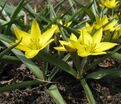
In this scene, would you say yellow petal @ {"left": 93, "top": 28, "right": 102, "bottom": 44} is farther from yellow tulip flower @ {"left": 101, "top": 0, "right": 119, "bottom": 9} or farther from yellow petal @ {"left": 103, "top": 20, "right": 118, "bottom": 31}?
yellow tulip flower @ {"left": 101, "top": 0, "right": 119, "bottom": 9}

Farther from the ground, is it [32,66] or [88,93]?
[32,66]

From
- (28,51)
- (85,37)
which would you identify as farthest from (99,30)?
(28,51)

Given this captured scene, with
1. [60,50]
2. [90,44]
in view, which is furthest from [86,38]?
[60,50]

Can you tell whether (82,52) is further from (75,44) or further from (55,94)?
(55,94)

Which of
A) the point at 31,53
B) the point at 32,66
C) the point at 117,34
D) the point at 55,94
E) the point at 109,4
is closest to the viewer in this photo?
the point at 31,53

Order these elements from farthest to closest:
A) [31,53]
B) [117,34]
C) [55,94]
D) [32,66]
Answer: [117,34] < [32,66] < [55,94] < [31,53]

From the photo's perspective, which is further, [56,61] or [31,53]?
[56,61]

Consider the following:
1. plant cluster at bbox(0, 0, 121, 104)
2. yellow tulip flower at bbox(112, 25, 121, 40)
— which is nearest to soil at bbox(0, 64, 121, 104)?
plant cluster at bbox(0, 0, 121, 104)
